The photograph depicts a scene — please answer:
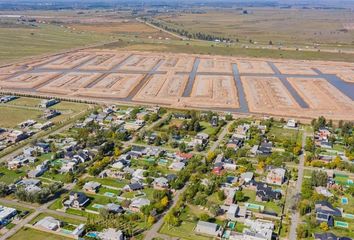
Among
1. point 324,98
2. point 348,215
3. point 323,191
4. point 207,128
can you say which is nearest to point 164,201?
point 323,191

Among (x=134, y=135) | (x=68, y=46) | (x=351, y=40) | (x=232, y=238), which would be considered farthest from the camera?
(x=351, y=40)

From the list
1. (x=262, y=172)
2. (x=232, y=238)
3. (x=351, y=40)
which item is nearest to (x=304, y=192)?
(x=262, y=172)

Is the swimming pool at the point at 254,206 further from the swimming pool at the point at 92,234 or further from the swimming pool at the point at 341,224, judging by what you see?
the swimming pool at the point at 92,234

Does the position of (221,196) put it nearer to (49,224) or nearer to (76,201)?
(76,201)

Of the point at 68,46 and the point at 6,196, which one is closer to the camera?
the point at 6,196

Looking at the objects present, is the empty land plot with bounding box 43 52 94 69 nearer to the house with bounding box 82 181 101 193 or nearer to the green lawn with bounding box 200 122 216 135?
the green lawn with bounding box 200 122 216 135

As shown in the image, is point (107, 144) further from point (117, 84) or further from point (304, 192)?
point (117, 84)
